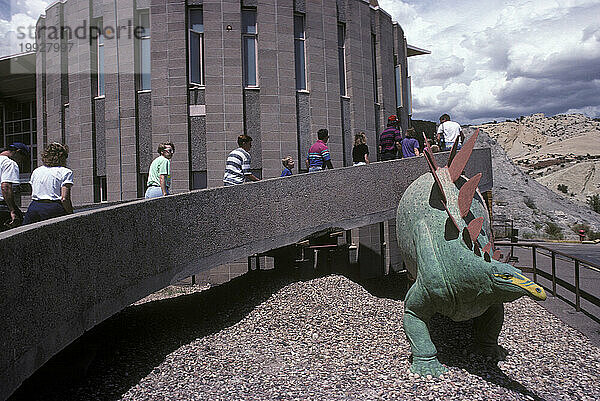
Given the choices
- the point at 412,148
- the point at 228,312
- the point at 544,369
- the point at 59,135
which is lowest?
the point at 544,369

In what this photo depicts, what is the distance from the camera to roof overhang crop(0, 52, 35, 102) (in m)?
21.6

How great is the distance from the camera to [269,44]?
598 inches

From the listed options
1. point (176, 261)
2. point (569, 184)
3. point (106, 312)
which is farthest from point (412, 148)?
point (569, 184)

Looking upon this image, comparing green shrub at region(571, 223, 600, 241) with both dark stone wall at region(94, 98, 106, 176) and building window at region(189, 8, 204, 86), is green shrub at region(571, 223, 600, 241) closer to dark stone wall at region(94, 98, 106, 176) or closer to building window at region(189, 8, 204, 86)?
building window at region(189, 8, 204, 86)

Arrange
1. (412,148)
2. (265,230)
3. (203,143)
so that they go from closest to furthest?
(265,230) → (412,148) → (203,143)

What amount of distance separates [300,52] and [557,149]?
89935mm

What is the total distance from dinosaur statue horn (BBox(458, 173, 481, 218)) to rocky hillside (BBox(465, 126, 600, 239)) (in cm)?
2812

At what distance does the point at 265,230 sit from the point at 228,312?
173 cm

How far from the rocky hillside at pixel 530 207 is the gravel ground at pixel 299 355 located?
25734 millimetres

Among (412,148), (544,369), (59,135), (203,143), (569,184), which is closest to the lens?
(544,369)

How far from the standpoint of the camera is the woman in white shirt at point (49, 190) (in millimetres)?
6047

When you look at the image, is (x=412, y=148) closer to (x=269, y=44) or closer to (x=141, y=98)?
(x=269, y=44)

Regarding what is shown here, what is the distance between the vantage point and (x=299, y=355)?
289 inches

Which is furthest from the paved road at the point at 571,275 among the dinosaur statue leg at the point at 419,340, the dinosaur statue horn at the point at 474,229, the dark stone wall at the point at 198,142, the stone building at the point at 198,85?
the dark stone wall at the point at 198,142
